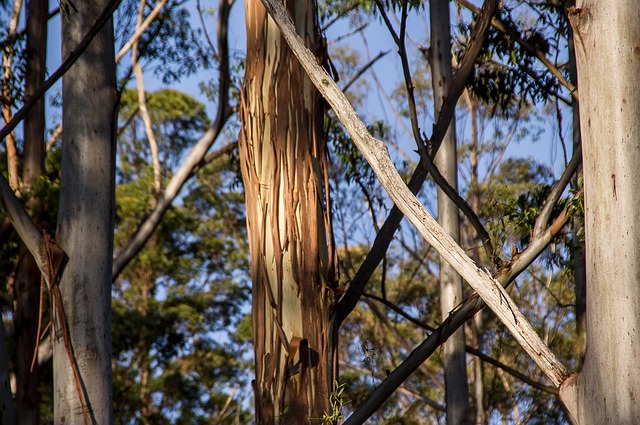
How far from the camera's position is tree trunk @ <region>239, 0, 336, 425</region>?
2.20 m

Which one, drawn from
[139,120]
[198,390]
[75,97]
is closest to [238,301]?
[198,390]

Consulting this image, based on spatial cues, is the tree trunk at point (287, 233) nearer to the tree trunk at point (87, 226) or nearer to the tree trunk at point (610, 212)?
the tree trunk at point (87, 226)

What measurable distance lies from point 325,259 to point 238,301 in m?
14.0

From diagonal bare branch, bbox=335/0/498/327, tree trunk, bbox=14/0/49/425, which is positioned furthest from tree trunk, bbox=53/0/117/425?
tree trunk, bbox=14/0/49/425

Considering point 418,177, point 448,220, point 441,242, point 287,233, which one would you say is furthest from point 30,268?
point 441,242

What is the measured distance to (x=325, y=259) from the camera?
7.54 ft

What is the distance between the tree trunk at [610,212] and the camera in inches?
54.6

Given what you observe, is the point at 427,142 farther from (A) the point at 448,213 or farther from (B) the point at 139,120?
(B) the point at 139,120

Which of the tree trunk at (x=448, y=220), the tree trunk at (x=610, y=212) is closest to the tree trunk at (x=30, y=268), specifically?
the tree trunk at (x=448, y=220)

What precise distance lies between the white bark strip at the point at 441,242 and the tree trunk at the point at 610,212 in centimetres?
8

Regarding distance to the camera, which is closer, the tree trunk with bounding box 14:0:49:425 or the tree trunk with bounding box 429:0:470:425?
the tree trunk with bounding box 429:0:470:425

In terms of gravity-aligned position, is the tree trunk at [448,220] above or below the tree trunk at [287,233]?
above

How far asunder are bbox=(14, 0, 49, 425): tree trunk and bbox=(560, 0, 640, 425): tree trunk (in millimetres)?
5448

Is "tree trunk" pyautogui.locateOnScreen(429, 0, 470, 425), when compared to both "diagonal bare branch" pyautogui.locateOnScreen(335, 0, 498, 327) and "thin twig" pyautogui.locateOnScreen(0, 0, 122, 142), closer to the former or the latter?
"diagonal bare branch" pyautogui.locateOnScreen(335, 0, 498, 327)
